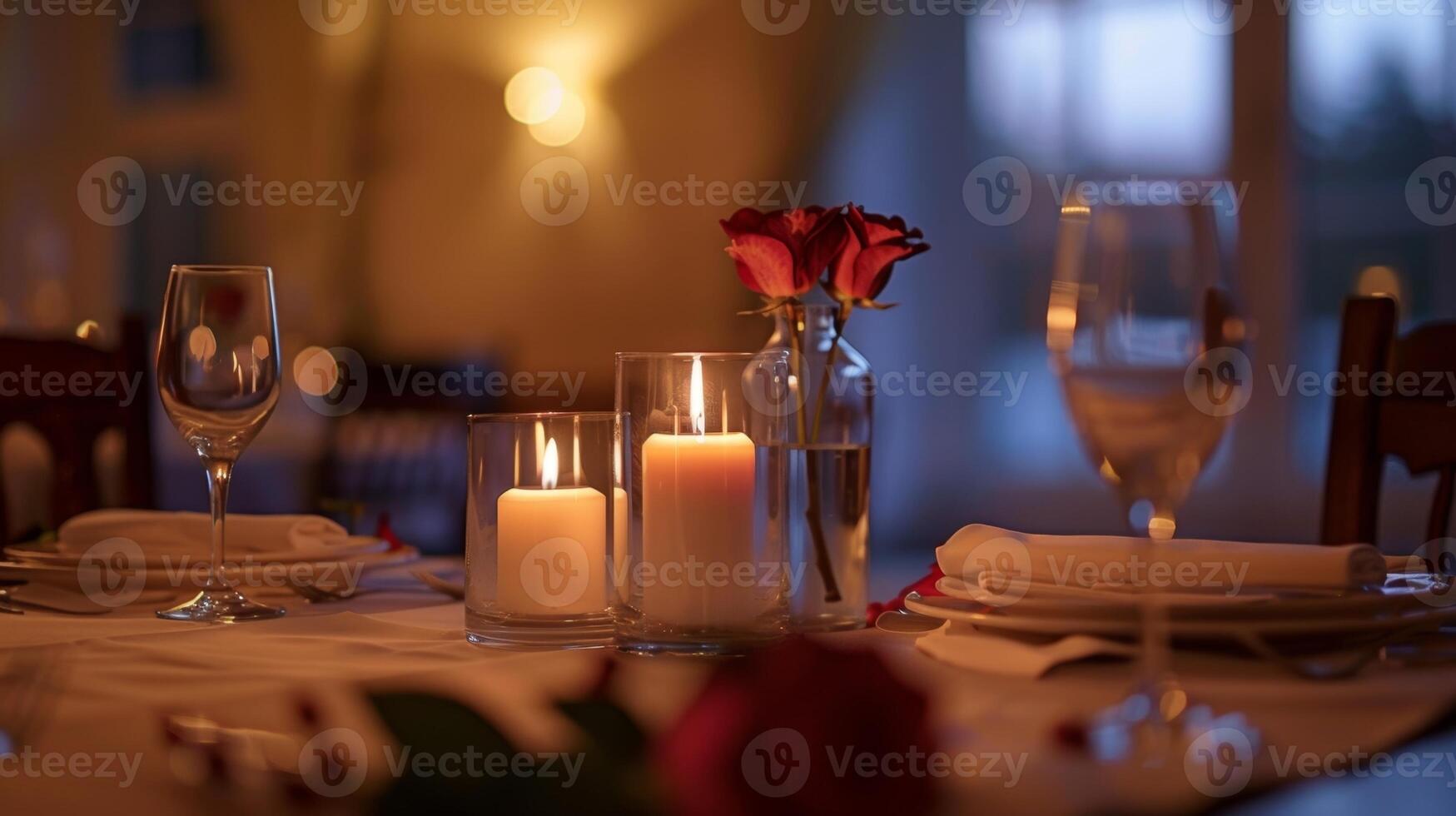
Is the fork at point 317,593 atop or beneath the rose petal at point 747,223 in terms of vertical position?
beneath

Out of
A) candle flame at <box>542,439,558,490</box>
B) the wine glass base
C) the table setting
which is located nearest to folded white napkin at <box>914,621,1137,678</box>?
the table setting

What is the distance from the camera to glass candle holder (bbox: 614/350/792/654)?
69cm

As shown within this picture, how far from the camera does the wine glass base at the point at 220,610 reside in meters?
0.83

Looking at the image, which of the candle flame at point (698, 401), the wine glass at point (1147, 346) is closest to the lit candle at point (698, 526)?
the candle flame at point (698, 401)

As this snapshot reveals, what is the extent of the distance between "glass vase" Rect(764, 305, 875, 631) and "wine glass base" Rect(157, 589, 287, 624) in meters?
0.33

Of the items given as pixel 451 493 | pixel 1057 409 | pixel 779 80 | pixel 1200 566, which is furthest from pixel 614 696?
pixel 779 80

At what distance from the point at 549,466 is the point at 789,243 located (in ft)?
0.69

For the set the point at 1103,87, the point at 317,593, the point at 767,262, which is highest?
the point at 1103,87

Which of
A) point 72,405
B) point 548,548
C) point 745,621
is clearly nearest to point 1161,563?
point 745,621

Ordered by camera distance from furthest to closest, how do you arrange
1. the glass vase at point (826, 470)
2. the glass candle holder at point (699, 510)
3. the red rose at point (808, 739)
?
the glass vase at point (826, 470) → the glass candle holder at point (699, 510) → the red rose at point (808, 739)

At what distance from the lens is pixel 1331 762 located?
45 centimetres

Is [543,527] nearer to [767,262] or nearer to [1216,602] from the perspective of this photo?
[767,262]

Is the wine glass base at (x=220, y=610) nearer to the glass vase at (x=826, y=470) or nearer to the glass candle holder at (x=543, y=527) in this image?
the glass candle holder at (x=543, y=527)

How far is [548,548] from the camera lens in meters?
0.73
